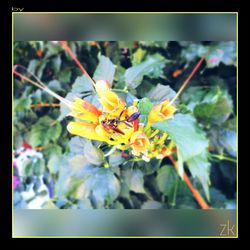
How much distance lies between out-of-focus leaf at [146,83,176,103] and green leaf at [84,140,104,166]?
23cm

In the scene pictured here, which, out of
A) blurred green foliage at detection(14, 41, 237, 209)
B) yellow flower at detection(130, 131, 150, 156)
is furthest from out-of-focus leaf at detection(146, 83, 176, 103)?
yellow flower at detection(130, 131, 150, 156)

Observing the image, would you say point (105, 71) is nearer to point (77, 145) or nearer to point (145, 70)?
point (145, 70)

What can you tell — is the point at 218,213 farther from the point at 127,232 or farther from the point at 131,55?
the point at 131,55

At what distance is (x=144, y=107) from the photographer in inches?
48.6

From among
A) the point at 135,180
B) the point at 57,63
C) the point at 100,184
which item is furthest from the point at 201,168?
the point at 57,63

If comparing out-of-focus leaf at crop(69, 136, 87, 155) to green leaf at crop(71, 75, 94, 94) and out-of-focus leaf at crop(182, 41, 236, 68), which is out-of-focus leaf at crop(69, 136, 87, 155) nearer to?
green leaf at crop(71, 75, 94, 94)

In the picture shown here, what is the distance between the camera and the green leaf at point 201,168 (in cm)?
124

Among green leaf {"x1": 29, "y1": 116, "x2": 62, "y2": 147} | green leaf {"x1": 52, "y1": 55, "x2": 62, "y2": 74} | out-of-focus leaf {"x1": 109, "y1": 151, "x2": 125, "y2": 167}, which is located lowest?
out-of-focus leaf {"x1": 109, "y1": 151, "x2": 125, "y2": 167}

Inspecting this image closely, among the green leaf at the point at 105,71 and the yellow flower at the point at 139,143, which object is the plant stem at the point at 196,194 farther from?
the green leaf at the point at 105,71

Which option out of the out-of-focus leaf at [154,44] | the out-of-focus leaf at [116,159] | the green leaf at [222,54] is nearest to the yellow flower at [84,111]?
the out-of-focus leaf at [116,159]

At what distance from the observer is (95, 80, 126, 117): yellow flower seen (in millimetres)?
1224

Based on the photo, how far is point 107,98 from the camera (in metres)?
1.24

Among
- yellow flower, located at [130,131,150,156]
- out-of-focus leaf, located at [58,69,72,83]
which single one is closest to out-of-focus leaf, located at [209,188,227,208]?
yellow flower, located at [130,131,150,156]

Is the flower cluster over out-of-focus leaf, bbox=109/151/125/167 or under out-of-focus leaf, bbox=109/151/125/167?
over
